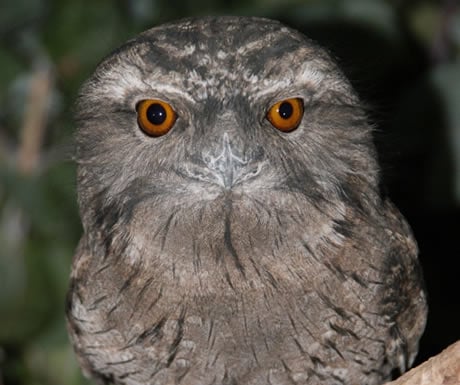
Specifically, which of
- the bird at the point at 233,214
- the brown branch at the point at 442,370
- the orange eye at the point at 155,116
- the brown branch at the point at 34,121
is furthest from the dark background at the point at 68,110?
the brown branch at the point at 442,370

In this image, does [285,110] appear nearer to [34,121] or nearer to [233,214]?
[233,214]

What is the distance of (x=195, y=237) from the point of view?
5.98 ft

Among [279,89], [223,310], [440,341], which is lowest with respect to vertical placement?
[440,341]

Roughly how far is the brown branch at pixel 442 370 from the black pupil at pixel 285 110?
0.54 meters

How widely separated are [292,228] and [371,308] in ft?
0.84

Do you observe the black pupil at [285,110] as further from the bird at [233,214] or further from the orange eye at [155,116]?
the orange eye at [155,116]

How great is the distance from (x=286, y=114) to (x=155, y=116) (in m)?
0.26

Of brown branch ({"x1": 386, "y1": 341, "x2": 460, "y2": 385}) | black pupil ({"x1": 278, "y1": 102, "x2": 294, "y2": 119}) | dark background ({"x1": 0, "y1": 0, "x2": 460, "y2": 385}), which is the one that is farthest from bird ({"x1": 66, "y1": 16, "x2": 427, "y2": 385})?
dark background ({"x1": 0, "y1": 0, "x2": 460, "y2": 385})

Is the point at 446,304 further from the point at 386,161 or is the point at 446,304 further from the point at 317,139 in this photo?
the point at 317,139

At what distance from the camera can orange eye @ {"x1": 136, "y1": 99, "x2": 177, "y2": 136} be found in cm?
174

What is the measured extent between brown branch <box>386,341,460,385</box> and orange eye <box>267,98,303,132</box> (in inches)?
20.8

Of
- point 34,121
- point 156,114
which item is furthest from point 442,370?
point 34,121

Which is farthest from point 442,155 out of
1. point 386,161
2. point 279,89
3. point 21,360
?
point 21,360

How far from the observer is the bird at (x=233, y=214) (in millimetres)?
1732
